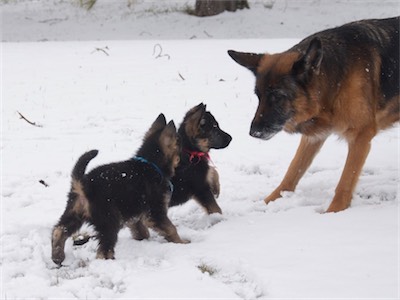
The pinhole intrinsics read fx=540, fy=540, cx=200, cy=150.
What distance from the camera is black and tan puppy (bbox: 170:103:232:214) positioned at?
564 cm

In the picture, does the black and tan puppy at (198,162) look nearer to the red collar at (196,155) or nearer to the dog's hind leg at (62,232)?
the red collar at (196,155)

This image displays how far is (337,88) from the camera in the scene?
527 cm

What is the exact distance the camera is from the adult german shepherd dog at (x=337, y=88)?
16.8 feet

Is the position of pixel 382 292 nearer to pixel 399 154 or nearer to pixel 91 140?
pixel 399 154

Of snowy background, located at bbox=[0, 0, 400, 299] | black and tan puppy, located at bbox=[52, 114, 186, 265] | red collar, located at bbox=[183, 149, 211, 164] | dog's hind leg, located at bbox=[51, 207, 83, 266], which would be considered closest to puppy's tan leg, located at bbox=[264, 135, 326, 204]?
snowy background, located at bbox=[0, 0, 400, 299]

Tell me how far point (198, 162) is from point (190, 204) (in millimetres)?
648

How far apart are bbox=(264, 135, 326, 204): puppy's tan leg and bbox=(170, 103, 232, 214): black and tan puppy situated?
73 centimetres

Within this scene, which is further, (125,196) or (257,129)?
(257,129)

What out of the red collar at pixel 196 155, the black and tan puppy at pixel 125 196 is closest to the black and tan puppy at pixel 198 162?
the red collar at pixel 196 155

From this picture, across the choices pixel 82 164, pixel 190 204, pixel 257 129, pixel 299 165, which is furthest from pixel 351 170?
pixel 82 164

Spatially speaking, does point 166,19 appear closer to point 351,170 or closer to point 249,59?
point 249,59

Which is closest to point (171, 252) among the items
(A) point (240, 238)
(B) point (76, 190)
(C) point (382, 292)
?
(A) point (240, 238)

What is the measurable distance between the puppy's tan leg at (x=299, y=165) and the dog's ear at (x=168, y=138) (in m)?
1.47

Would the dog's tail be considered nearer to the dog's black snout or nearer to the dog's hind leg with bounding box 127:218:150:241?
the dog's hind leg with bounding box 127:218:150:241
